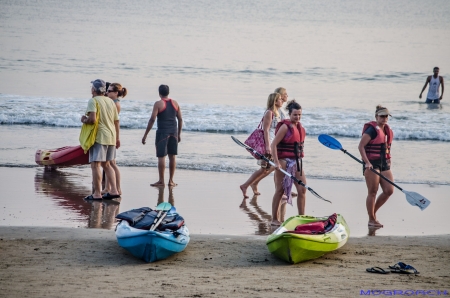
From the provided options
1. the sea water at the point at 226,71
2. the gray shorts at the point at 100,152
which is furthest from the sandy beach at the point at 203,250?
the sea water at the point at 226,71

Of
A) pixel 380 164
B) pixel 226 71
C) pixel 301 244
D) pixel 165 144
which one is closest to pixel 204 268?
pixel 301 244

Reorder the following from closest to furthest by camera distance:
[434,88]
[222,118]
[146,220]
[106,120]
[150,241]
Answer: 1. [150,241]
2. [146,220]
3. [106,120]
4. [222,118]
5. [434,88]

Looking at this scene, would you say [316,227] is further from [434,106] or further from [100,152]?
[434,106]

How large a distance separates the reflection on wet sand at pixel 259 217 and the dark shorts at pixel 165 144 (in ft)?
5.14

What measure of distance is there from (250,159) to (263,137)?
3.95 m

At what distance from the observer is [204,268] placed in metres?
7.00

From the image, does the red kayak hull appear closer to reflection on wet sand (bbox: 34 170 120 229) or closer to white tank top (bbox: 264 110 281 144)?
reflection on wet sand (bbox: 34 170 120 229)

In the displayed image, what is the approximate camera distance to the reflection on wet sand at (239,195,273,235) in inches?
346

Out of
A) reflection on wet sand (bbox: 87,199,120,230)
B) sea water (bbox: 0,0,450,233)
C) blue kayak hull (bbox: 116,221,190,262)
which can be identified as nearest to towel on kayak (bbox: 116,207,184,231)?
blue kayak hull (bbox: 116,221,190,262)

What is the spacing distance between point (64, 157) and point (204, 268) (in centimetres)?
517

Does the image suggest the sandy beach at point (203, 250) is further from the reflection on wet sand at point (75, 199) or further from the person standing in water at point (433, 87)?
the person standing in water at point (433, 87)

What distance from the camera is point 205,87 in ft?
96.6

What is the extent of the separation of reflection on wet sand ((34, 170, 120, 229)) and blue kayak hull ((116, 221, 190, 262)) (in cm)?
150

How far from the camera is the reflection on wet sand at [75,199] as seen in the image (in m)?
8.96
